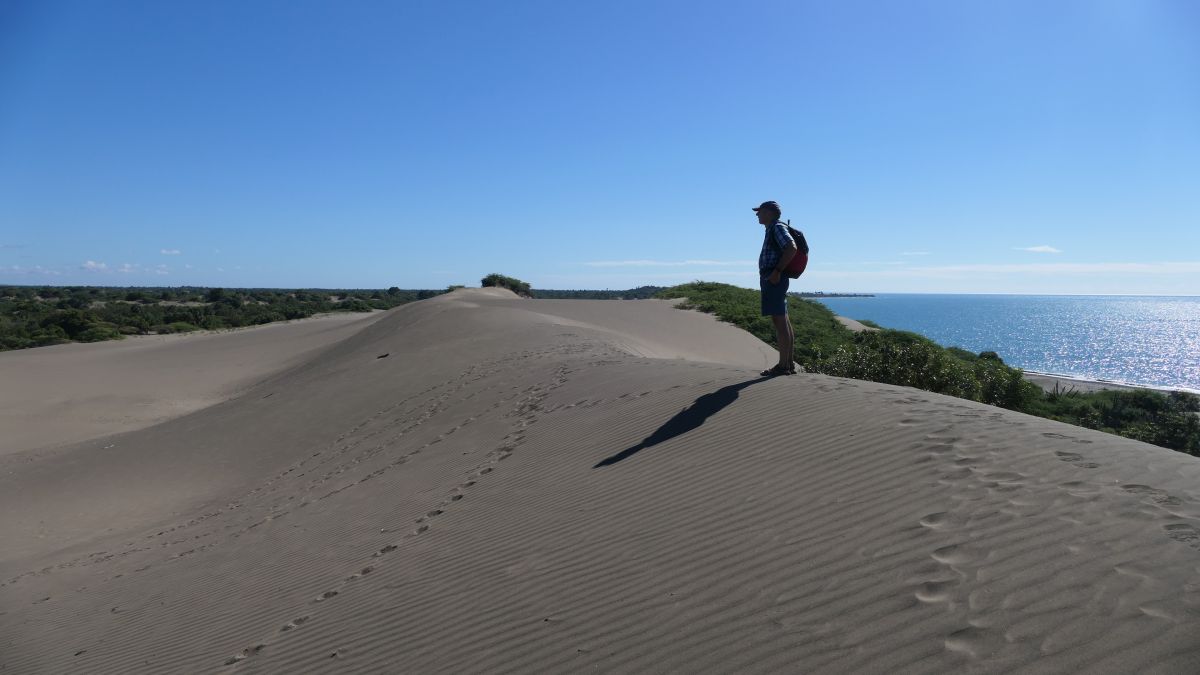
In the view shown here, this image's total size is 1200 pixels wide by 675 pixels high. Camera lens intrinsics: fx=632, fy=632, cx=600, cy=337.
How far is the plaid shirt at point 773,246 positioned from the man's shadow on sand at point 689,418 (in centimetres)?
143

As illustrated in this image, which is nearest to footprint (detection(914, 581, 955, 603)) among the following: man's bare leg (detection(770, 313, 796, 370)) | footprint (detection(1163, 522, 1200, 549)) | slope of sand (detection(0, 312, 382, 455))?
footprint (detection(1163, 522, 1200, 549))

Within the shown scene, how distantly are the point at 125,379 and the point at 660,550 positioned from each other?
25.3 m

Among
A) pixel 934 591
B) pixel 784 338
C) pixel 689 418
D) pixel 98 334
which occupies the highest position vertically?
pixel 784 338

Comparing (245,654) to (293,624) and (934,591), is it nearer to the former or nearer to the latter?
(293,624)

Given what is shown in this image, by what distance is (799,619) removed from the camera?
3.06 m

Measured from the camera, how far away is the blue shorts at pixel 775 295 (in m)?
7.19

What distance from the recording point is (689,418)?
6.85m

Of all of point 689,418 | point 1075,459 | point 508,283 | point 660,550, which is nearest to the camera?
point 660,550

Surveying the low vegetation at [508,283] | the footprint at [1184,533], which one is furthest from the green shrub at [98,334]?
the footprint at [1184,533]

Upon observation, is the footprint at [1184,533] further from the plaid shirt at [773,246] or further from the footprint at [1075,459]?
the plaid shirt at [773,246]

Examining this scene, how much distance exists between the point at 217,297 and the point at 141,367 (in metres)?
53.7

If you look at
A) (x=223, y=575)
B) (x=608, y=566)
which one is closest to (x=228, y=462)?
(x=223, y=575)

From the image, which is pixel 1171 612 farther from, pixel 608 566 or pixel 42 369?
pixel 42 369

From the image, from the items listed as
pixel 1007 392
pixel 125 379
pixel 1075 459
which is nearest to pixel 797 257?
pixel 1075 459
